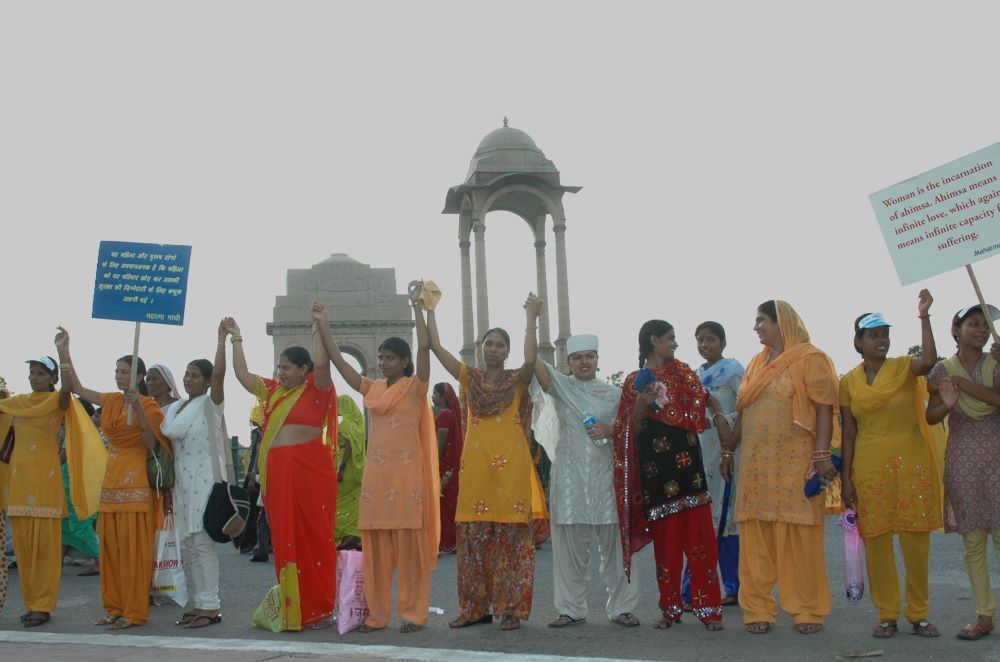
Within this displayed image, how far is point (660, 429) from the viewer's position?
225 inches

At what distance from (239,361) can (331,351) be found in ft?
2.09

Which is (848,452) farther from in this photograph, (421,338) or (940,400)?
(421,338)

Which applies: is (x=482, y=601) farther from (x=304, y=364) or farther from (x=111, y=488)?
(x=111, y=488)

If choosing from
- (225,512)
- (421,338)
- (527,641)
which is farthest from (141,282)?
(527,641)

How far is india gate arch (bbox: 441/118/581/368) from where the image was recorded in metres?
29.8

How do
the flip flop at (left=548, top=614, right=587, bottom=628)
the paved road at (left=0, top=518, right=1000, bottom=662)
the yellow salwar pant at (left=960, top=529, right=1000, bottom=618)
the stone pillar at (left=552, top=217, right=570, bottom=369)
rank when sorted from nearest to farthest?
the paved road at (left=0, top=518, right=1000, bottom=662), the yellow salwar pant at (left=960, top=529, right=1000, bottom=618), the flip flop at (left=548, top=614, right=587, bottom=628), the stone pillar at (left=552, top=217, right=570, bottom=369)

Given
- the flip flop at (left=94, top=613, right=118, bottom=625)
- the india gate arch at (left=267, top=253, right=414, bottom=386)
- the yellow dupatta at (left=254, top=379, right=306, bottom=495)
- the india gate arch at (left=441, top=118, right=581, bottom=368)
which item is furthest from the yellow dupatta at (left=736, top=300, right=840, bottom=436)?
the india gate arch at (left=267, top=253, right=414, bottom=386)

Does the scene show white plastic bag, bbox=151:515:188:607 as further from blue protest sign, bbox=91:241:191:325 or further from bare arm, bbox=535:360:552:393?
bare arm, bbox=535:360:552:393

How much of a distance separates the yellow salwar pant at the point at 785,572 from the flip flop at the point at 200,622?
9.87 ft

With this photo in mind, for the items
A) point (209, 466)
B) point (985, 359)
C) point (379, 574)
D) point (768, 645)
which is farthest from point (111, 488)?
point (985, 359)

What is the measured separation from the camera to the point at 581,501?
19.0 feet

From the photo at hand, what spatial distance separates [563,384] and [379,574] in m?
1.47

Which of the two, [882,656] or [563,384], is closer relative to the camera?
[882,656]

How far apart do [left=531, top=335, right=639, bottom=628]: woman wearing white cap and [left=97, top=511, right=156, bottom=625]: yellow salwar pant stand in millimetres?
2434
